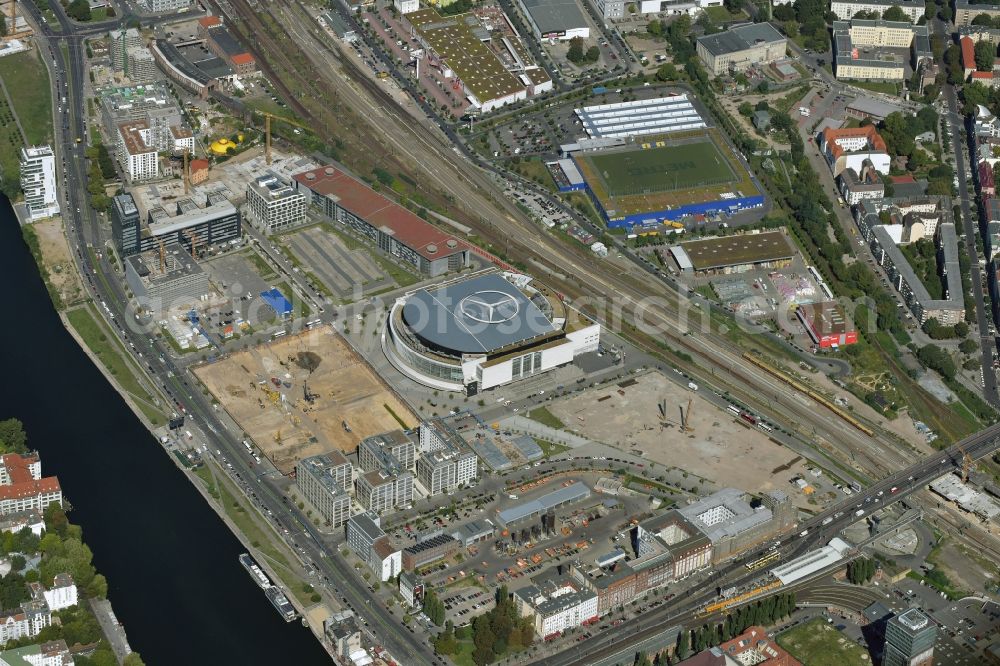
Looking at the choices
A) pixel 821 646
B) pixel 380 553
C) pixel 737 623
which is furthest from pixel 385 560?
pixel 821 646

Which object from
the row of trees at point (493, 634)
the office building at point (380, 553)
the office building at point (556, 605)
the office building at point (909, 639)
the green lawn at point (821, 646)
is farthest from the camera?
the office building at point (380, 553)

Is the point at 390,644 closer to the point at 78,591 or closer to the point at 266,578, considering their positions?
the point at 266,578

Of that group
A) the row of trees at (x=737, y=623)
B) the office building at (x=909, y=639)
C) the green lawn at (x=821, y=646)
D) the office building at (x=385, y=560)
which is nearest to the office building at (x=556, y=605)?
the row of trees at (x=737, y=623)

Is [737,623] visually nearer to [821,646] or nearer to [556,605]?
[821,646]

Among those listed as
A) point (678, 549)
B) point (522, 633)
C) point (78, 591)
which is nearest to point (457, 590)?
point (522, 633)

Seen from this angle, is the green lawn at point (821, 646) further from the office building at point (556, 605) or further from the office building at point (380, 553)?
the office building at point (380, 553)

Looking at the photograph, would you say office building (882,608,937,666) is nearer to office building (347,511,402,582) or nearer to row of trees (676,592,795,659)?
row of trees (676,592,795,659)
